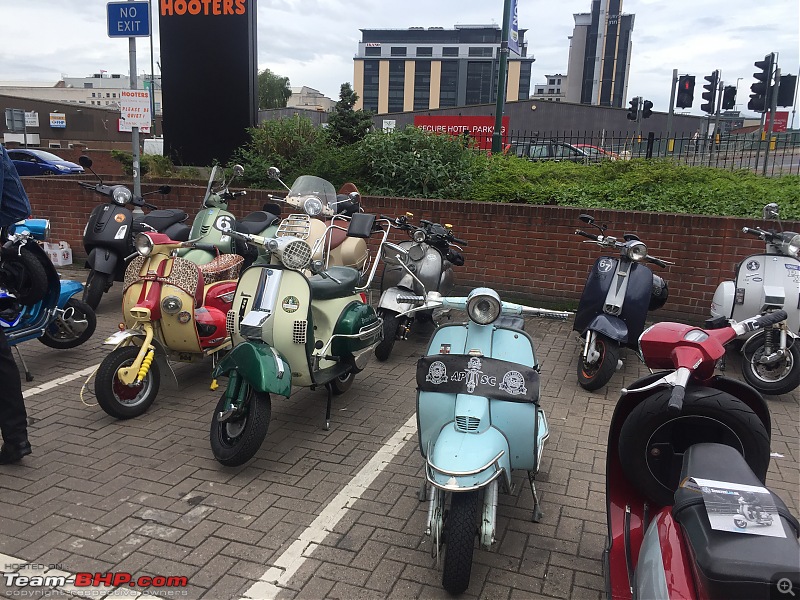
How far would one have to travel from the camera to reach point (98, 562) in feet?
9.83

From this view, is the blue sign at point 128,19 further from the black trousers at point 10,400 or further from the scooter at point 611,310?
the scooter at point 611,310

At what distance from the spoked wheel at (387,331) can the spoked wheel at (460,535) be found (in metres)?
3.21

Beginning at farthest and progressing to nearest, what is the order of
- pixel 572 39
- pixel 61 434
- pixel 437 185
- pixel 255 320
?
pixel 572 39
pixel 437 185
pixel 61 434
pixel 255 320

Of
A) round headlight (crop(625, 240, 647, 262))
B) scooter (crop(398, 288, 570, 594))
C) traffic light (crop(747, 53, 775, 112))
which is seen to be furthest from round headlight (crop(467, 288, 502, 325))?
traffic light (crop(747, 53, 775, 112))

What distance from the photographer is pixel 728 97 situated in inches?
701

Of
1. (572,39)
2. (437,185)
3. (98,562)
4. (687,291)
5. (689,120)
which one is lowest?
(98,562)

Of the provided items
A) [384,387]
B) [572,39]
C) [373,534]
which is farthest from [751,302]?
[572,39]

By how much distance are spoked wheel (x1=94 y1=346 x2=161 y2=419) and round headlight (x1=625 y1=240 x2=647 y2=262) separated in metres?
3.90

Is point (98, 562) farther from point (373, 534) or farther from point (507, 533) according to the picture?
point (507, 533)

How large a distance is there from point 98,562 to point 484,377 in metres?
2.01

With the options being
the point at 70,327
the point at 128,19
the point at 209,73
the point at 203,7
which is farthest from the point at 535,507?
the point at 203,7

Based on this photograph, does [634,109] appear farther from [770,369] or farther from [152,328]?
[152,328]

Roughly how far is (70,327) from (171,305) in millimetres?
1811

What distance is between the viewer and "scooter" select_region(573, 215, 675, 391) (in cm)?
527
